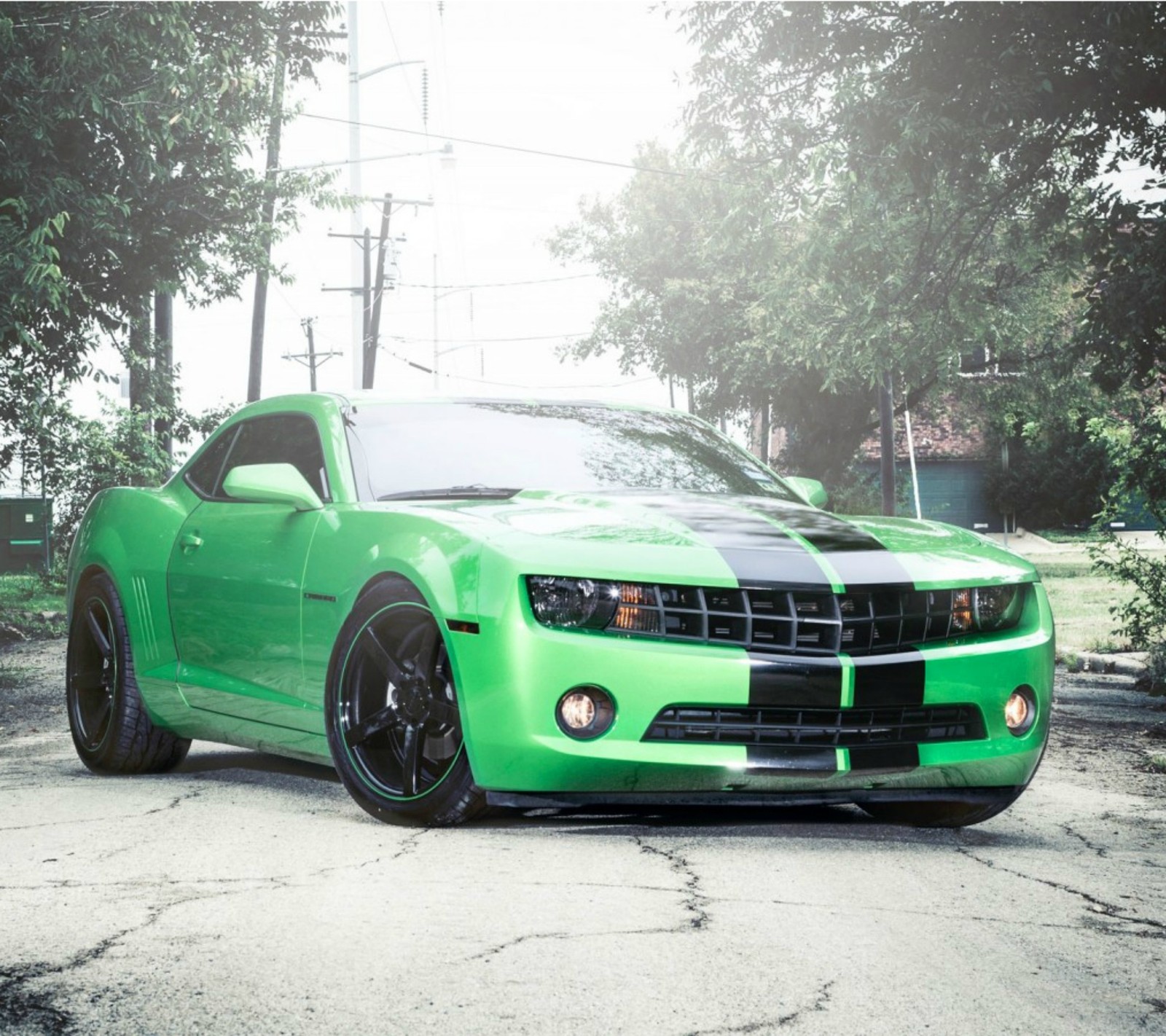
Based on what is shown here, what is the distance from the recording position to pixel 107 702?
7188mm

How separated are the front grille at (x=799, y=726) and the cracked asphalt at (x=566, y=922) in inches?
13.7

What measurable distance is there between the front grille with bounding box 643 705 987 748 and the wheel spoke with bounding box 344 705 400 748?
0.89m

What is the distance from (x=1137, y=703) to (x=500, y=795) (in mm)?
8070

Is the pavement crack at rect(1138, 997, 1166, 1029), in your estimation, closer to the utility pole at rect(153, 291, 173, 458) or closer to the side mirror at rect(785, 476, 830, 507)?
the side mirror at rect(785, 476, 830, 507)

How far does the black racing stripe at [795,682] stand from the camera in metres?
4.82

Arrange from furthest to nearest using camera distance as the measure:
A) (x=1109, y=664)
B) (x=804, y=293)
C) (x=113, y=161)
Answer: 1. (x=804, y=293)
2. (x=113, y=161)
3. (x=1109, y=664)

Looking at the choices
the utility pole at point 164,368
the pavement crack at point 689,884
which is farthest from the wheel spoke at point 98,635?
the utility pole at point 164,368

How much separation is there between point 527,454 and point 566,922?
2.38 m

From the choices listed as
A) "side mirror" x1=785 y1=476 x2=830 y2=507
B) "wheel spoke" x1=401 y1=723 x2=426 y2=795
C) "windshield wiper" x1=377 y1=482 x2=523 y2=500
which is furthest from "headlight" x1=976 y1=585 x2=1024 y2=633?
"wheel spoke" x1=401 y1=723 x2=426 y2=795

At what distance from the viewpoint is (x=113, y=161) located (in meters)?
15.9

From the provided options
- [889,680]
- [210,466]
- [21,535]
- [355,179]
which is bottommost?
[21,535]

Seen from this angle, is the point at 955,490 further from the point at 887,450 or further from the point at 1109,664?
the point at 1109,664

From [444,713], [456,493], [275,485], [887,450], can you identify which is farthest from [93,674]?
[887,450]

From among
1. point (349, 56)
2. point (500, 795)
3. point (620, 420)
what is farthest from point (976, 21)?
point (349, 56)
